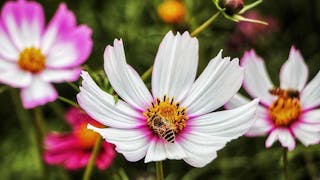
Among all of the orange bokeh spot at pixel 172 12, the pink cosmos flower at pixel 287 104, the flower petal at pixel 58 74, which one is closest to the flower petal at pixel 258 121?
the pink cosmos flower at pixel 287 104

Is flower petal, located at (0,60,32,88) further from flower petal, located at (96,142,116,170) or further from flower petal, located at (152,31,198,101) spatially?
flower petal, located at (152,31,198,101)

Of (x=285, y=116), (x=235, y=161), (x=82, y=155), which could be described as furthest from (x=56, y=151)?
(x=285, y=116)

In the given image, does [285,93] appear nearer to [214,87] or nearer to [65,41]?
[214,87]

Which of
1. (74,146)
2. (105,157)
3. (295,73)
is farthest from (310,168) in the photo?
(74,146)

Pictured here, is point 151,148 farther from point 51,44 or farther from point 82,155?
point 51,44

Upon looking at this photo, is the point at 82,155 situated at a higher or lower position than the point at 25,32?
lower
